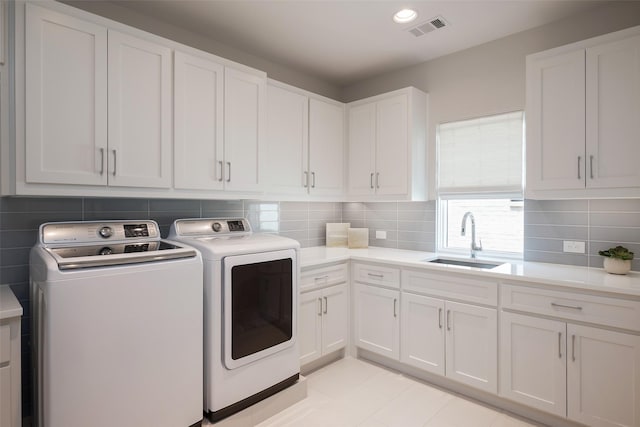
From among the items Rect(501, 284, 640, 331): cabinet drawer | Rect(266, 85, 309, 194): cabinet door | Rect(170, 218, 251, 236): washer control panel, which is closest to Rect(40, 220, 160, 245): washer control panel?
Rect(170, 218, 251, 236): washer control panel

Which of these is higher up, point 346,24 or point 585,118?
point 346,24

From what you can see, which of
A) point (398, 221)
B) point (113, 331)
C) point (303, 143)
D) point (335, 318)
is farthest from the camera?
point (398, 221)

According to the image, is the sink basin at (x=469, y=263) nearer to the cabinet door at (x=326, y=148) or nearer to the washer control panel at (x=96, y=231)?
the cabinet door at (x=326, y=148)

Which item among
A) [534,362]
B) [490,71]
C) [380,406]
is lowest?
[380,406]

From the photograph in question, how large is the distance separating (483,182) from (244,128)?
195 centimetres

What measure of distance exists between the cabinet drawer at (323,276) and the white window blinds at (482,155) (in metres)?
1.13

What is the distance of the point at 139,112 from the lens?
2037 millimetres

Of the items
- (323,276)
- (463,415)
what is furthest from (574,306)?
(323,276)

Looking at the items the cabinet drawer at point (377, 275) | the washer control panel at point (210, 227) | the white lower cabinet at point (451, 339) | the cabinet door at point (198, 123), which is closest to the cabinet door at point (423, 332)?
the white lower cabinet at point (451, 339)

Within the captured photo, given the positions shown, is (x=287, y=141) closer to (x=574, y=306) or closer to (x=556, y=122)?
(x=556, y=122)

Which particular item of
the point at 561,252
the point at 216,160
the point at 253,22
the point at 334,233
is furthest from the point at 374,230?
the point at 253,22

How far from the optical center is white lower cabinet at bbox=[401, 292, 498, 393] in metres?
2.31

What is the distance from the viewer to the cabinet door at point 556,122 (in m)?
2.18

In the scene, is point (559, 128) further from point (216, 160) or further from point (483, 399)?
point (216, 160)
